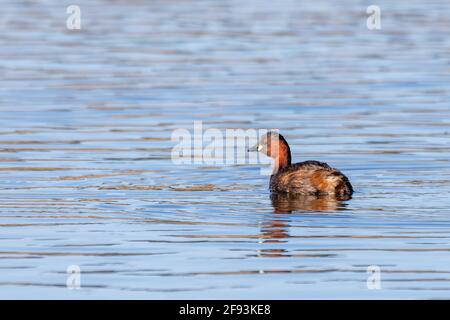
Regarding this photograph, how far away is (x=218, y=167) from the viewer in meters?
16.0

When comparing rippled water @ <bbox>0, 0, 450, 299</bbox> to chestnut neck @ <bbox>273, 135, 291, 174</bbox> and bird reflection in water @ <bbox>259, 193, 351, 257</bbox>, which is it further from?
chestnut neck @ <bbox>273, 135, 291, 174</bbox>

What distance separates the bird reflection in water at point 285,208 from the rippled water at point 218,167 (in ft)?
0.12

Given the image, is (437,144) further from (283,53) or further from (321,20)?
(321,20)

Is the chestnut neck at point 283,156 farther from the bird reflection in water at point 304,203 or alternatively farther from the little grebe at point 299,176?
the bird reflection in water at point 304,203

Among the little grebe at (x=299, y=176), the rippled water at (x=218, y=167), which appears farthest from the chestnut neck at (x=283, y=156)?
the rippled water at (x=218, y=167)

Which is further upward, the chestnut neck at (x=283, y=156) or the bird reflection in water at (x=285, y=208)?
the chestnut neck at (x=283, y=156)

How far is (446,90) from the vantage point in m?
21.7

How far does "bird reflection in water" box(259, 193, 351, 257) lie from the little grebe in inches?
3.1

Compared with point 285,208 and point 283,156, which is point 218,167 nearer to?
point 283,156

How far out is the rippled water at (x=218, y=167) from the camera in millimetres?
10742

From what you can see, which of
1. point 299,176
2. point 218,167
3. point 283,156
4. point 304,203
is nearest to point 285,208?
point 304,203

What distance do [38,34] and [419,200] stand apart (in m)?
16.7
